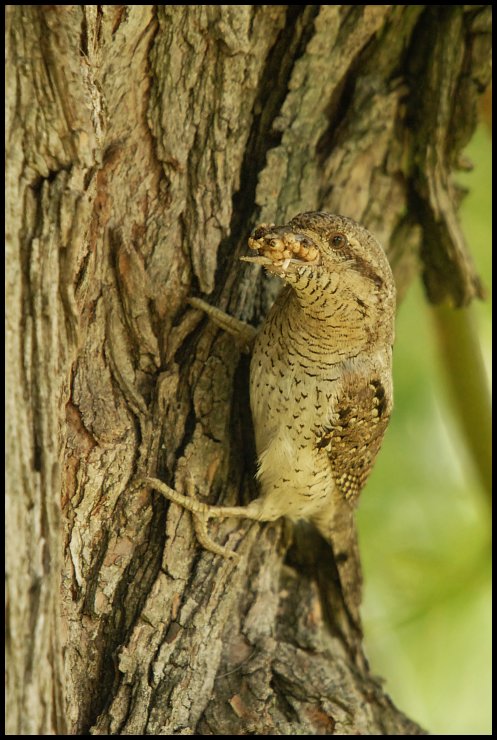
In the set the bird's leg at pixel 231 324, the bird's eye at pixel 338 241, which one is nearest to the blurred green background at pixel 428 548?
the bird's leg at pixel 231 324

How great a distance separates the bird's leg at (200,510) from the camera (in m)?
2.87

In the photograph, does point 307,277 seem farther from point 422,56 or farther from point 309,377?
point 422,56

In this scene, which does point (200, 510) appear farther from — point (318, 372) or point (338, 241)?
point (338, 241)

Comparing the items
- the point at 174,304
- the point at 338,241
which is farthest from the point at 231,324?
the point at 338,241

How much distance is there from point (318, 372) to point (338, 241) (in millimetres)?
531

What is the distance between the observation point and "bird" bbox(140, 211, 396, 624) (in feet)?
9.46

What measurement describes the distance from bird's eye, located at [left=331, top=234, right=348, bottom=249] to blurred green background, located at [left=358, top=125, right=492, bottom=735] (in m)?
1.84

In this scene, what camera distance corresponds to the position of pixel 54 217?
2064 mm

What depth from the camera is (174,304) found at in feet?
10.1

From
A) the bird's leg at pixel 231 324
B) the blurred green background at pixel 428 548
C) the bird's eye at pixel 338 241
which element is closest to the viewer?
the bird's eye at pixel 338 241

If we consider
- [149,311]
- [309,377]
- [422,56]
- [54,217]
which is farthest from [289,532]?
[422,56]

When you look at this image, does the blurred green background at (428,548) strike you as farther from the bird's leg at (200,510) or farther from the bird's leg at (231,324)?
the bird's leg at (200,510)

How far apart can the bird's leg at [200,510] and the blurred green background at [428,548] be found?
190 cm

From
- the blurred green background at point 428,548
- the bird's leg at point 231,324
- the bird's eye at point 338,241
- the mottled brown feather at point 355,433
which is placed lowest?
the blurred green background at point 428,548
